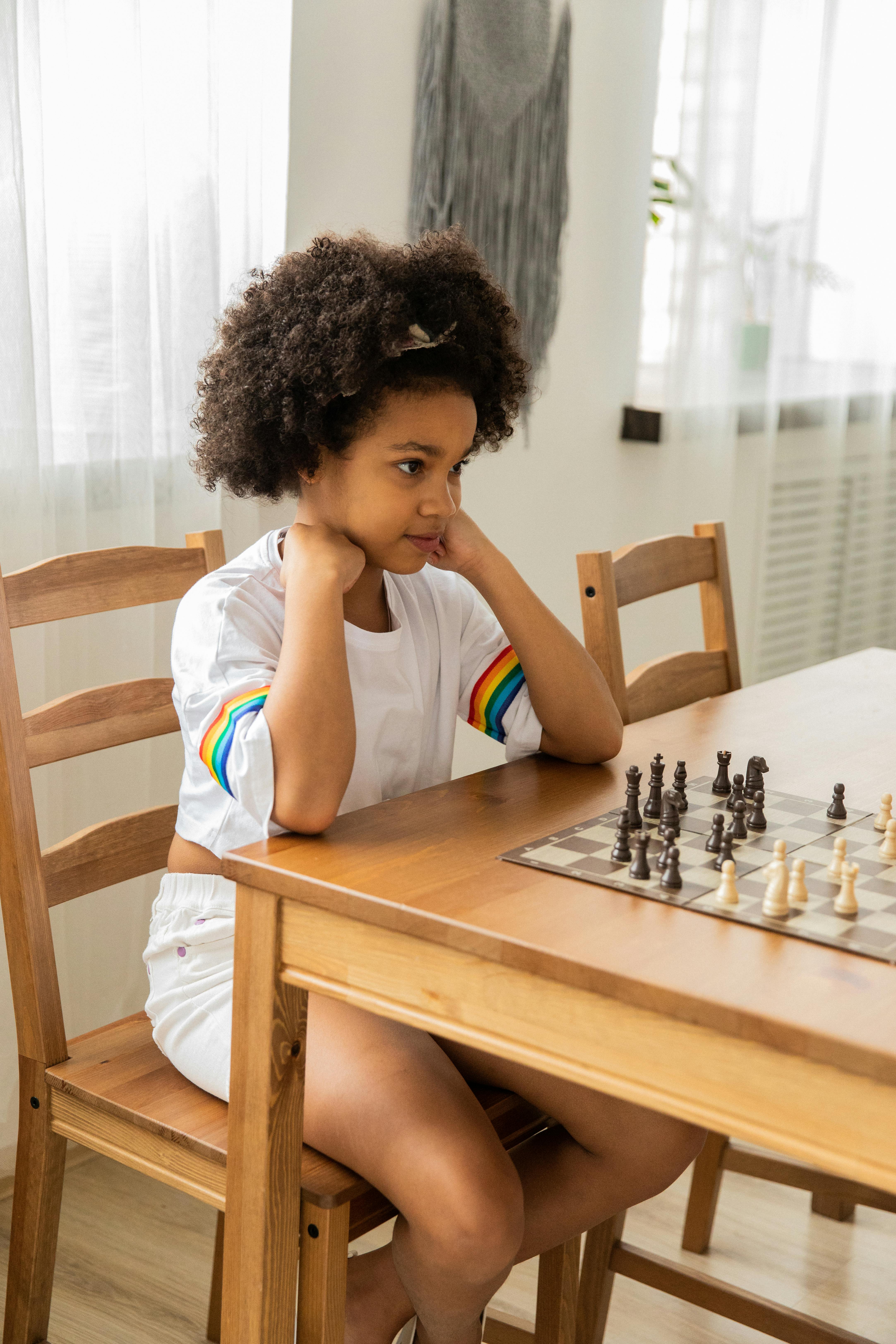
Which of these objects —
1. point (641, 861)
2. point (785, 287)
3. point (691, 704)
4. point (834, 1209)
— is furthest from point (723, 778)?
point (785, 287)

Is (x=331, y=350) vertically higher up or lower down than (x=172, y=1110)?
higher up

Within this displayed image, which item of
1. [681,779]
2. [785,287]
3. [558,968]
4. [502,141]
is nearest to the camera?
[558,968]

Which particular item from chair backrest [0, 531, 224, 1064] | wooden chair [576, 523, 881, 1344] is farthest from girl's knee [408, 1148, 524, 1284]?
wooden chair [576, 523, 881, 1344]

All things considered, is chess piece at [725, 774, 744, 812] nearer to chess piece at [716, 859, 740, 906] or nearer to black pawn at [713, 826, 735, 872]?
black pawn at [713, 826, 735, 872]

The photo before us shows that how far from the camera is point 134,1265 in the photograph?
1765 mm

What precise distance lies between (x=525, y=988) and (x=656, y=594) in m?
1.06

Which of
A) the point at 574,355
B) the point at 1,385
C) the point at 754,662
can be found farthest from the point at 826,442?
the point at 1,385

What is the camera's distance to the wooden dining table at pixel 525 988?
0.79 metres

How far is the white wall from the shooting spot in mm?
2273

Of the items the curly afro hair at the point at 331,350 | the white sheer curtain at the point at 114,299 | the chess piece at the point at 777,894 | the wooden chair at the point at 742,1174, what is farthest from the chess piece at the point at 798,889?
the white sheer curtain at the point at 114,299

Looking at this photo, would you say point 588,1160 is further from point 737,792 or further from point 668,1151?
point 737,792

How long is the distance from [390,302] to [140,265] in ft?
2.33

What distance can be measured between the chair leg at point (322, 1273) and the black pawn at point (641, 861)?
0.37 metres

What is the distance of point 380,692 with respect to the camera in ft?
4.38
